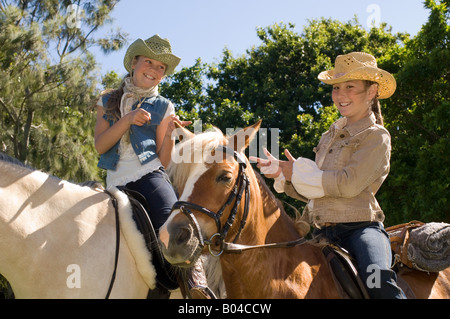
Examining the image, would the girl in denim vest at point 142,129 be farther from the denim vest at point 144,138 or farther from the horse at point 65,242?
the horse at point 65,242

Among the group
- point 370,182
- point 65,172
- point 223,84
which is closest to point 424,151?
point 370,182

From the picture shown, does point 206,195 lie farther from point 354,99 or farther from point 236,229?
point 354,99

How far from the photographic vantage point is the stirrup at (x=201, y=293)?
3.34 metres

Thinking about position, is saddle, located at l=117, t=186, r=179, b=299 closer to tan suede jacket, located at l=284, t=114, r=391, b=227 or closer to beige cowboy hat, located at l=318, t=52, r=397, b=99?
tan suede jacket, located at l=284, t=114, r=391, b=227

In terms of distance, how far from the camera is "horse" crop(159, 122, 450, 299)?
288cm

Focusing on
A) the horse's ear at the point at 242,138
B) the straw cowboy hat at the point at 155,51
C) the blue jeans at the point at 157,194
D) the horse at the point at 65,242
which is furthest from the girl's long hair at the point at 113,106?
the horse's ear at the point at 242,138

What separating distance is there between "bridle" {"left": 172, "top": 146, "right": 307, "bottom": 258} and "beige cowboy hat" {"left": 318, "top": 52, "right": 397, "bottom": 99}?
117 centimetres

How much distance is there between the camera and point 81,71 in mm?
18312

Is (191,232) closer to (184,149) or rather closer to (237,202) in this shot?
(237,202)

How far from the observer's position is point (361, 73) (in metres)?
3.70

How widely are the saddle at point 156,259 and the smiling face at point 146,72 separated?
1122mm

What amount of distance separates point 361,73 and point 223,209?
5.18 feet

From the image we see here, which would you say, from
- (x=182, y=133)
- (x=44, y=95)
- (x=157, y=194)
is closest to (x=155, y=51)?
(x=182, y=133)

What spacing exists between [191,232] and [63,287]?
3.41ft
